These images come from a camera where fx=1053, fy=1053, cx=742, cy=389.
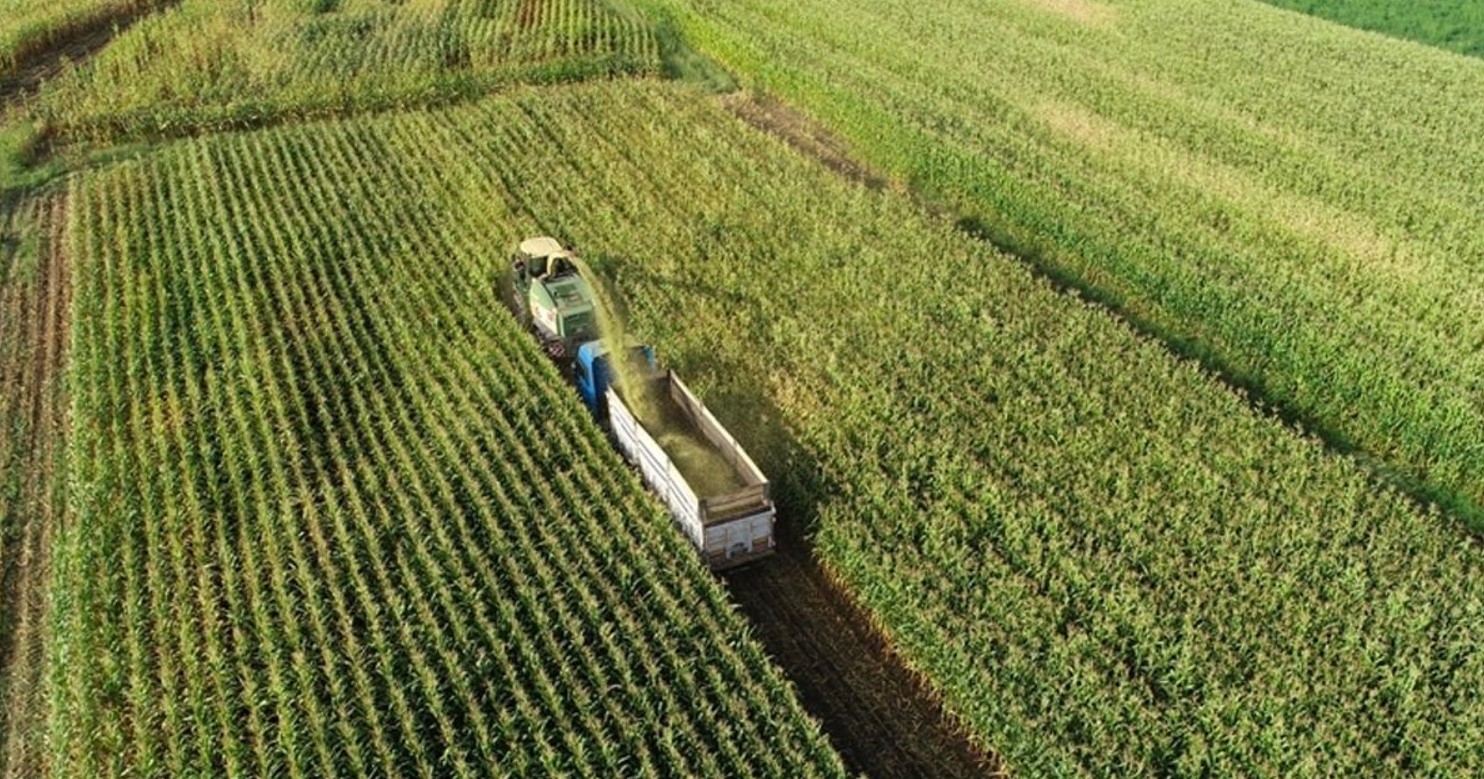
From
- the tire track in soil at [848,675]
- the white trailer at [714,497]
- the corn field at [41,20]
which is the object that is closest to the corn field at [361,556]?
the white trailer at [714,497]

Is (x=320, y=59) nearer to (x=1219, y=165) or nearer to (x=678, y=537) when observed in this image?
(x=678, y=537)

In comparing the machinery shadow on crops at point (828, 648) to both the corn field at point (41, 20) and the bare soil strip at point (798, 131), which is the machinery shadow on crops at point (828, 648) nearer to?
the bare soil strip at point (798, 131)

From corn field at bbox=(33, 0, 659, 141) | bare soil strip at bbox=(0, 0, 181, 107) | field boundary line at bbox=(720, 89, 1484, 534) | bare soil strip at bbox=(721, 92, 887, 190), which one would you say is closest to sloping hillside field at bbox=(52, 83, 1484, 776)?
field boundary line at bbox=(720, 89, 1484, 534)

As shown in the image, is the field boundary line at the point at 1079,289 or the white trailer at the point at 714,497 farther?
the field boundary line at the point at 1079,289

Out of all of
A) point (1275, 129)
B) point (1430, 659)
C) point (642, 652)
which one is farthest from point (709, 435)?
point (1275, 129)

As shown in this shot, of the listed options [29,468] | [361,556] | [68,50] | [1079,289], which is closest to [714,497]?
[361,556]

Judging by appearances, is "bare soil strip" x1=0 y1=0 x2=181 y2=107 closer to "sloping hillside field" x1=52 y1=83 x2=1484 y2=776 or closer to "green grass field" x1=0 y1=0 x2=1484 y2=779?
"green grass field" x1=0 y1=0 x2=1484 y2=779

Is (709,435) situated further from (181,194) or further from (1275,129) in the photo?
(1275,129)
